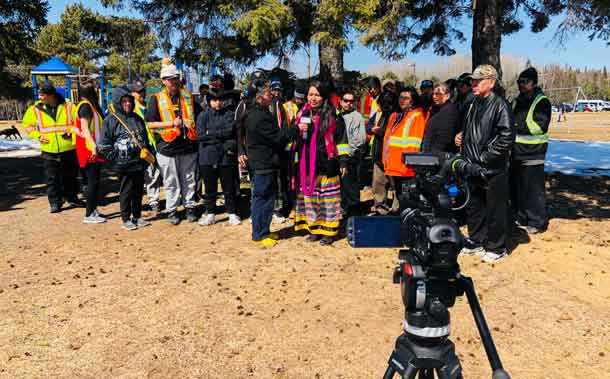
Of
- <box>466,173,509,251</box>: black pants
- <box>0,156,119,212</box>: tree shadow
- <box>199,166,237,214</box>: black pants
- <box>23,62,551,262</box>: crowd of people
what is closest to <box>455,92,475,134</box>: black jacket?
<box>23,62,551,262</box>: crowd of people

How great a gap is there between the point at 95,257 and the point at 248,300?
2158 mm

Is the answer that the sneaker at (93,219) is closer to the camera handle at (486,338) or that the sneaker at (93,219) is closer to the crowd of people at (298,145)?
the crowd of people at (298,145)

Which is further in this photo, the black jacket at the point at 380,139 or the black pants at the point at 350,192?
the black pants at the point at 350,192

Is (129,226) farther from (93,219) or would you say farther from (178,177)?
(178,177)

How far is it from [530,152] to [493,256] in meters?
1.61

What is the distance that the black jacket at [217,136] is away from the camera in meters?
6.27

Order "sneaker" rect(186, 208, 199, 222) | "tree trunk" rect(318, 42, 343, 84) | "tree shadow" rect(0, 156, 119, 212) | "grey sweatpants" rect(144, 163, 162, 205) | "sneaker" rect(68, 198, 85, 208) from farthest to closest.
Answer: "tree trunk" rect(318, 42, 343, 84) → "tree shadow" rect(0, 156, 119, 212) → "sneaker" rect(68, 198, 85, 208) → "grey sweatpants" rect(144, 163, 162, 205) → "sneaker" rect(186, 208, 199, 222)

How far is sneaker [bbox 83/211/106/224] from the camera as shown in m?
6.80

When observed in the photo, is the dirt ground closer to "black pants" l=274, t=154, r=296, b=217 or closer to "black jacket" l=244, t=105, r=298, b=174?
"black pants" l=274, t=154, r=296, b=217

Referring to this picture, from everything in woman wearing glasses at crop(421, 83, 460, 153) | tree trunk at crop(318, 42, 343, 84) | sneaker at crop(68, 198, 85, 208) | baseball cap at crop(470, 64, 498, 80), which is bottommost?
sneaker at crop(68, 198, 85, 208)

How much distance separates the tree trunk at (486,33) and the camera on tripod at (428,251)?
6867mm

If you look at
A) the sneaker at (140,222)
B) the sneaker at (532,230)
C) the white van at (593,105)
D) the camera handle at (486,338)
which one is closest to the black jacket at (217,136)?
the sneaker at (140,222)

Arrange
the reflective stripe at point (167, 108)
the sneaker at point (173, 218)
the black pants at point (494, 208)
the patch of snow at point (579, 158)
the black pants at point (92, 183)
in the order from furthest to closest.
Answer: the patch of snow at point (579, 158) < the sneaker at point (173, 218) < the black pants at point (92, 183) < the reflective stripe at point (167, 108) < the black pants at point (494, 208)

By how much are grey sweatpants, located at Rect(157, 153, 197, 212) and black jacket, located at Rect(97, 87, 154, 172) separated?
0.36 metres
